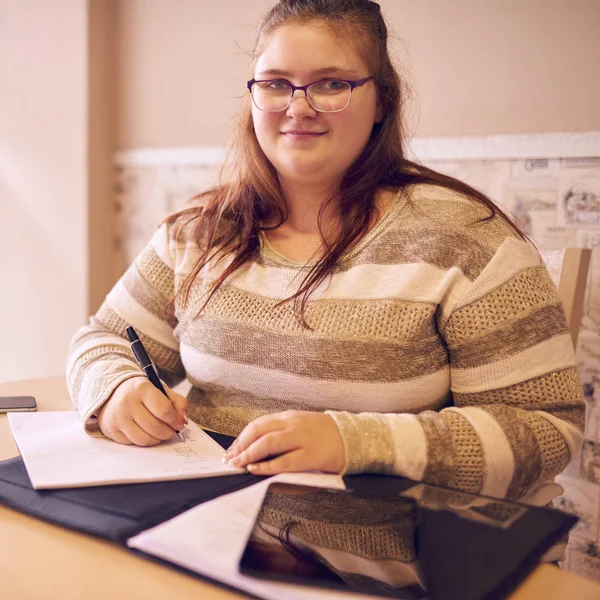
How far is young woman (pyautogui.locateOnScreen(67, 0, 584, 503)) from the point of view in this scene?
0.84 metres

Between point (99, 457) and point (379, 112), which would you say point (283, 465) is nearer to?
point (99, 457)

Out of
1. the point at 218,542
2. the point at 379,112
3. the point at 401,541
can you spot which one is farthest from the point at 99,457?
the point at 379,112

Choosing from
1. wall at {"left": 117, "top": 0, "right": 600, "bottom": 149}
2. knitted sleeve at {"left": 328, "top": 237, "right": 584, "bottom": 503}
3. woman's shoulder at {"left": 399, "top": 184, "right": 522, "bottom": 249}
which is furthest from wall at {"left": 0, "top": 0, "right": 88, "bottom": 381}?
knitted sleeve at {"left": 328, "top": 237, "right": 584, "bottom": 503}

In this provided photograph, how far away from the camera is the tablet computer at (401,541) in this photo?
0.55 metres

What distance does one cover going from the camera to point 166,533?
61 centimetres

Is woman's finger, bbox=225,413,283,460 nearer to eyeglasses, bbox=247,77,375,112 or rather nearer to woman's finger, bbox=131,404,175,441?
woman's finger, bbox=131,404,175,441

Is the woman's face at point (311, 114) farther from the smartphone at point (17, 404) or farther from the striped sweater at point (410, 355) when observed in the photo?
the smartphone at point (17, 404)

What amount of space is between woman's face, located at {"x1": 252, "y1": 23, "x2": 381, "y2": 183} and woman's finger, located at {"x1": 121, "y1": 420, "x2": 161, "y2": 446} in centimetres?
46

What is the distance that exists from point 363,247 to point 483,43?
86cm

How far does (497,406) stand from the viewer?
35.4 inches

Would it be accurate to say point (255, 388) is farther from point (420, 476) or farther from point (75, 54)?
point (75, 54)

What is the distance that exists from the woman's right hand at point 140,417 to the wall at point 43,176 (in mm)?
1738

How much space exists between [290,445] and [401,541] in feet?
0.68

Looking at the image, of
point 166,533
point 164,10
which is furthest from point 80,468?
point 164,10
